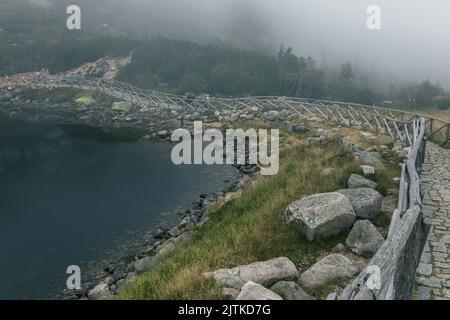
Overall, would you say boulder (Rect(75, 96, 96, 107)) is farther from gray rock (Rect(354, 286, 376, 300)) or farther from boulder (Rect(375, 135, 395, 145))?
gray rock (Rect(354, 286, 376, 300))

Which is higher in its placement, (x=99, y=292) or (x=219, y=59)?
(x=219, y=59)

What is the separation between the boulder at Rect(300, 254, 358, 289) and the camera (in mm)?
9359

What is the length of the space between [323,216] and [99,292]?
9.56 meters

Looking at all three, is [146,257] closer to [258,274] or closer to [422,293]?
[258,274]

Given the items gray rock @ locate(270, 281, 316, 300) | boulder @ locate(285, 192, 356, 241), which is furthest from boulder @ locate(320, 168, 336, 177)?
gray rock @ locate(270, 281, 316, 300)

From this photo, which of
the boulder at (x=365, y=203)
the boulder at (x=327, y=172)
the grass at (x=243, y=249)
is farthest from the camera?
the boulder at (x=327, y=172)

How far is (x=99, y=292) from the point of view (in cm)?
1595

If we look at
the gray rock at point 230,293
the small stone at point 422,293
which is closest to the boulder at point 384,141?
the small stone at point 422,293

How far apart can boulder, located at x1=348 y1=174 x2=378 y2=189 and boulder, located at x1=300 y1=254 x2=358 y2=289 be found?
5141mm

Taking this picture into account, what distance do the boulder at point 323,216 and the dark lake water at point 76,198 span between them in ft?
36.6

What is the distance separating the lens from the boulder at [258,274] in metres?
9.20

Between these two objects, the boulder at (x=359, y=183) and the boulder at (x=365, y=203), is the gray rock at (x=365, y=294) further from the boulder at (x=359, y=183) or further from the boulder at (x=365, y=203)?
the boulder at (x=359, y=183)

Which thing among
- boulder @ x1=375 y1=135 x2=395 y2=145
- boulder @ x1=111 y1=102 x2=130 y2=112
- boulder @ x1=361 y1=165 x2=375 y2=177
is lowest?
boulder @ x1=361 y1=165 x2=375 y2=177

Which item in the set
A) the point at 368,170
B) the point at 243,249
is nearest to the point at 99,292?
the point at 243,249
